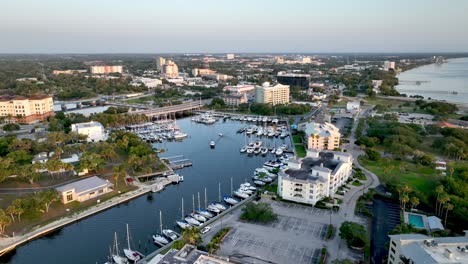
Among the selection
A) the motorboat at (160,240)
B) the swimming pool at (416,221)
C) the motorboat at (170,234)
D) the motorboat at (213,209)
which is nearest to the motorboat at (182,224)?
the motorboat at (170,234)

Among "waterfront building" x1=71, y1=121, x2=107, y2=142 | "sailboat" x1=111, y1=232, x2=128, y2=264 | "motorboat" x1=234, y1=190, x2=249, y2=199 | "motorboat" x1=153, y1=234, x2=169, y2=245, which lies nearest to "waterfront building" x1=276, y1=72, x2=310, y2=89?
"waterfront building" x1=71, y1=121, x2=107, y2=142

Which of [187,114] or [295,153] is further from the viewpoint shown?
[187,114]

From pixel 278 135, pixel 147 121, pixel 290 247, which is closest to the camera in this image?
pixel 290 247

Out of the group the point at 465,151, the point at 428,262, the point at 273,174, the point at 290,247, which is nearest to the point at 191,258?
the point at 290,247

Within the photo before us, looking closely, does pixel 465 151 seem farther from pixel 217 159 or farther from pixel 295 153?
pixel 217 159

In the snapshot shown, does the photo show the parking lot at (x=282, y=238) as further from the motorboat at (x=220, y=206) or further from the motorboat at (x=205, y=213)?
the motorboat at (x=220, y=206)

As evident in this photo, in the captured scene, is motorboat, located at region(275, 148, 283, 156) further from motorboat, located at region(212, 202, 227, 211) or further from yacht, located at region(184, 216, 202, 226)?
yacht, located at region(184, 216, 202, 226)

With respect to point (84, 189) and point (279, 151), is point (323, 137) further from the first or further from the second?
point (84, 189)

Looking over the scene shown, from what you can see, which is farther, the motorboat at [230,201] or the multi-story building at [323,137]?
the multi-story building at [323,137]
